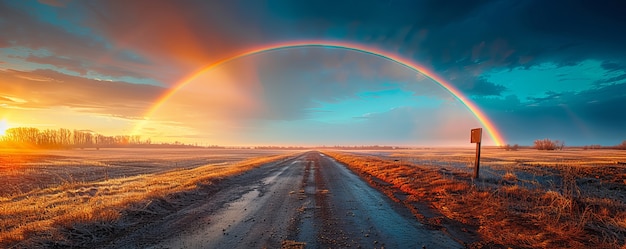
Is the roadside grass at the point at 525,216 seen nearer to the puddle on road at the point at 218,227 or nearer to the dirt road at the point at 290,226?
the dirt road at the point at 290,226

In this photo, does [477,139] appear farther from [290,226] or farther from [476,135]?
[290,226]

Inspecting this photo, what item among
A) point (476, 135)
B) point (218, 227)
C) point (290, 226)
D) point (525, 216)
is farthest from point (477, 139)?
point (218, 227)

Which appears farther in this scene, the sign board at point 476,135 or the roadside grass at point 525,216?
the sign board at point 476,135

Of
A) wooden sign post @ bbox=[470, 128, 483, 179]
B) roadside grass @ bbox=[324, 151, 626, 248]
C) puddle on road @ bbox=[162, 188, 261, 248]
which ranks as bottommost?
puddle on road @ bbox=[162, 188, 261, 248]

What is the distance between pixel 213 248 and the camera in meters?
5.57

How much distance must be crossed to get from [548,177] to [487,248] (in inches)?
676

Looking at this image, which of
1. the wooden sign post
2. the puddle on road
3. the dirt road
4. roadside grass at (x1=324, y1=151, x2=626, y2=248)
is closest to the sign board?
the wooden sign post

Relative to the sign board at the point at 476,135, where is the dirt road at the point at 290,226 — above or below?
below

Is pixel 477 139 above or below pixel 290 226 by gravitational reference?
above

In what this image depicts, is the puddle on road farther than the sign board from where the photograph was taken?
No

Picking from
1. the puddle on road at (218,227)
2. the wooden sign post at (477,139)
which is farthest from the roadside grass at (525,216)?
the puddle on road at (218,227)

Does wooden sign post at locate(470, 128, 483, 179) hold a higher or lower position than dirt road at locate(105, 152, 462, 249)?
higher

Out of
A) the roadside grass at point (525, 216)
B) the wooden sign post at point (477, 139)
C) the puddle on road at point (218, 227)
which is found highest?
the wooden sign post at point (477, 139)

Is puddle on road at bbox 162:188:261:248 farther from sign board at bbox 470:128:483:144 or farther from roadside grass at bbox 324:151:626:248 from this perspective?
sign board at bbox 470:128:483:144
